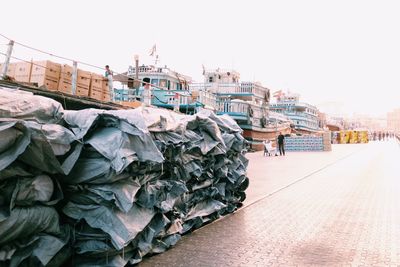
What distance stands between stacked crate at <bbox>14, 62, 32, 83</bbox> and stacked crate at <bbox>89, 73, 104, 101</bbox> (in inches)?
75.7

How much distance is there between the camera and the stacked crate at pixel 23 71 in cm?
962

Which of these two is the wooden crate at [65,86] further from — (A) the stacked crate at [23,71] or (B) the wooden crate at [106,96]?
(B) the wooden crate at [106,96]

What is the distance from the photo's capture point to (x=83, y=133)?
3.81 metres

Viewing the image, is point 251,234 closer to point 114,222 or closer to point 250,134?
point 114,222

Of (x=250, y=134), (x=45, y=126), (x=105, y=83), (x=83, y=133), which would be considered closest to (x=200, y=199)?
(x=83, y=133)

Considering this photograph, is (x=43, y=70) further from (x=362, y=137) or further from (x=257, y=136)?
(x=362, y=137)

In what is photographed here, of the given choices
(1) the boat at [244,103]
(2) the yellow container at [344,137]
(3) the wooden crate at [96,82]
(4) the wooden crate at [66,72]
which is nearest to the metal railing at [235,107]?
(1) the boat at [244,103]

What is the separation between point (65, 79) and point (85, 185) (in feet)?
23.4

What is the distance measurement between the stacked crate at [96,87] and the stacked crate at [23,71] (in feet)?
6.31

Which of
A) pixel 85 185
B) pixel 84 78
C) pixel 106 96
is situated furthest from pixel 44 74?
pixel 85 185

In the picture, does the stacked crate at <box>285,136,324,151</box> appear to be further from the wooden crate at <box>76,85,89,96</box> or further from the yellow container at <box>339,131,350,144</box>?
the yellow container at <box>339,131,350,144</box>

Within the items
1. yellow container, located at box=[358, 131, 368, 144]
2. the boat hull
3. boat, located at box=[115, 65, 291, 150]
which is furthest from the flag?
yellow container, located at box=[358, 131, 368, 144]

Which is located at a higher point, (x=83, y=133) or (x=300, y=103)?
(x=300, y=103)

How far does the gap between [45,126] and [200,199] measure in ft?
10.3
